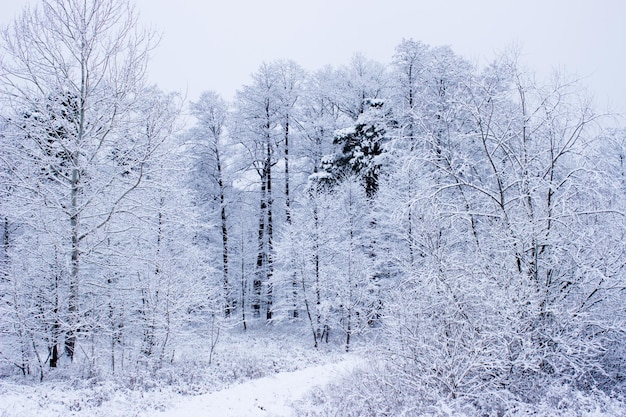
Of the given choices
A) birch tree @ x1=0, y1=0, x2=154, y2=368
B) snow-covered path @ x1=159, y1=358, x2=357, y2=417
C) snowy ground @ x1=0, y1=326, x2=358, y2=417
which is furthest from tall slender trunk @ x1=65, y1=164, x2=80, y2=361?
snow-covered path @ x1=159, y1=358, x2=357, y2=417

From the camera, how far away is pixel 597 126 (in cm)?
704

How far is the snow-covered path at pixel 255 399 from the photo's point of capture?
748 centimetres

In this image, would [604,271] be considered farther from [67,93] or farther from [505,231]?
[67,93]

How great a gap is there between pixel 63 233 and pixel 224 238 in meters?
13.4

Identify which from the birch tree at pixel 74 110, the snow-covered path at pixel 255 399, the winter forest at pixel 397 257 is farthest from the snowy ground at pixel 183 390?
the birch tree at pixel 74 110

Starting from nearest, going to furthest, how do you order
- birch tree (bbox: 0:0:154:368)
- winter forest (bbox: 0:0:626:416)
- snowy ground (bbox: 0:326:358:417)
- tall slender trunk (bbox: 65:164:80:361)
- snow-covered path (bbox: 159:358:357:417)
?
winter forest (bbox: 0:0:626:416)
snowy ground (bbox: 0:326:358:417)
snow-covered path (bbox: 159:358:357:417)
birch tree (bbox: 0:0:154:368)
tall slender trunk (bbox: 65:164:80:361)

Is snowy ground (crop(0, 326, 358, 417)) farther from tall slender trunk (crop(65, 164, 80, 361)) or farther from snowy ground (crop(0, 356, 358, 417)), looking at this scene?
tall slender trunk (crop(65, 164, 80, 361))

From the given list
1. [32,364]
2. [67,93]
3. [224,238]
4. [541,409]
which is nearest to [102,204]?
[67,93]

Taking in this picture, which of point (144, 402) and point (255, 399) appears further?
point (255, 399)

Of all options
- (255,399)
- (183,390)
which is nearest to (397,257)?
(255,399)

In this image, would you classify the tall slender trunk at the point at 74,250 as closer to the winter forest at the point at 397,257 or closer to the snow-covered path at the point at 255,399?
the winter forest at the point at 397,257

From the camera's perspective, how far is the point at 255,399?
8516mm

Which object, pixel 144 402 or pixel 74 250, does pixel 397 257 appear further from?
pixel 74 250

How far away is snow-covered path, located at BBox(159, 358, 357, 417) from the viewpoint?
24.6 feet
